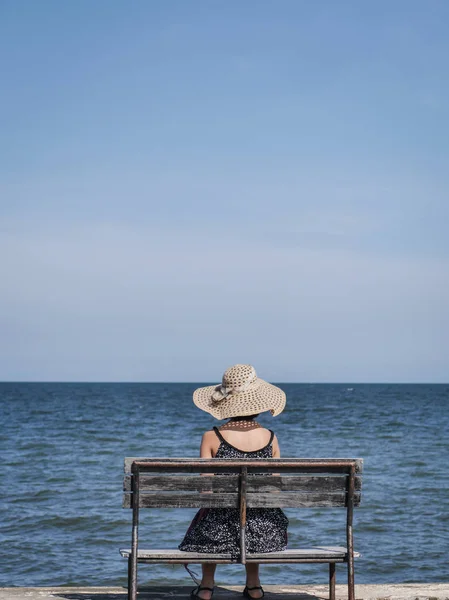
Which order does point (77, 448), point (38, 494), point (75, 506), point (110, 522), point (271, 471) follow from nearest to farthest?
point (271, 471) < point (110, 522) < point (75, 506) < point (38, 494) < point (77, 448)

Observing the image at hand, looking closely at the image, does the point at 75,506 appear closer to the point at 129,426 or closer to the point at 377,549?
the point at 377,549

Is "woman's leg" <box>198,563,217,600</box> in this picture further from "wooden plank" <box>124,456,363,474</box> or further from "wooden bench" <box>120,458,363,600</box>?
"wooden plank" <box>124,456,363,474</box>

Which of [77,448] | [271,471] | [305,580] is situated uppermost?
[77,448]

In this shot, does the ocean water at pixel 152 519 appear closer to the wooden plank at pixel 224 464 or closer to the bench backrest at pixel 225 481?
the bench backrest at pixel 225 481

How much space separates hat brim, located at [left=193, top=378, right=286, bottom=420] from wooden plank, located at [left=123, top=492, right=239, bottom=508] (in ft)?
1.66

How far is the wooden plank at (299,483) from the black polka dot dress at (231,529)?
0.85 feet

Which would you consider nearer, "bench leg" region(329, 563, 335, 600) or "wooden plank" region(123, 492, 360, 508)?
"wooden plank" region(123, 492, 360, 508)

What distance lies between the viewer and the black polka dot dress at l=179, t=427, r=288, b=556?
539 centimetres

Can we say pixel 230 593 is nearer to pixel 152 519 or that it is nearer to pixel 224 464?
pixel 224 464

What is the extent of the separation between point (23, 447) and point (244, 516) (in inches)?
834

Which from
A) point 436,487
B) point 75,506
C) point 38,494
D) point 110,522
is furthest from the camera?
point 436,487

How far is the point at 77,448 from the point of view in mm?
25125

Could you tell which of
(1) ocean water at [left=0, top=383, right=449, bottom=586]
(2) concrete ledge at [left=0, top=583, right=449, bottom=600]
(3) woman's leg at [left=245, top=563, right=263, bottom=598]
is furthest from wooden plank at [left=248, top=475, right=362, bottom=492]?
(1) ocean water at [left=0, top=383, right=449, bottom=586]

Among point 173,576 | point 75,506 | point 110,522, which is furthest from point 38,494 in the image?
point 173,576
